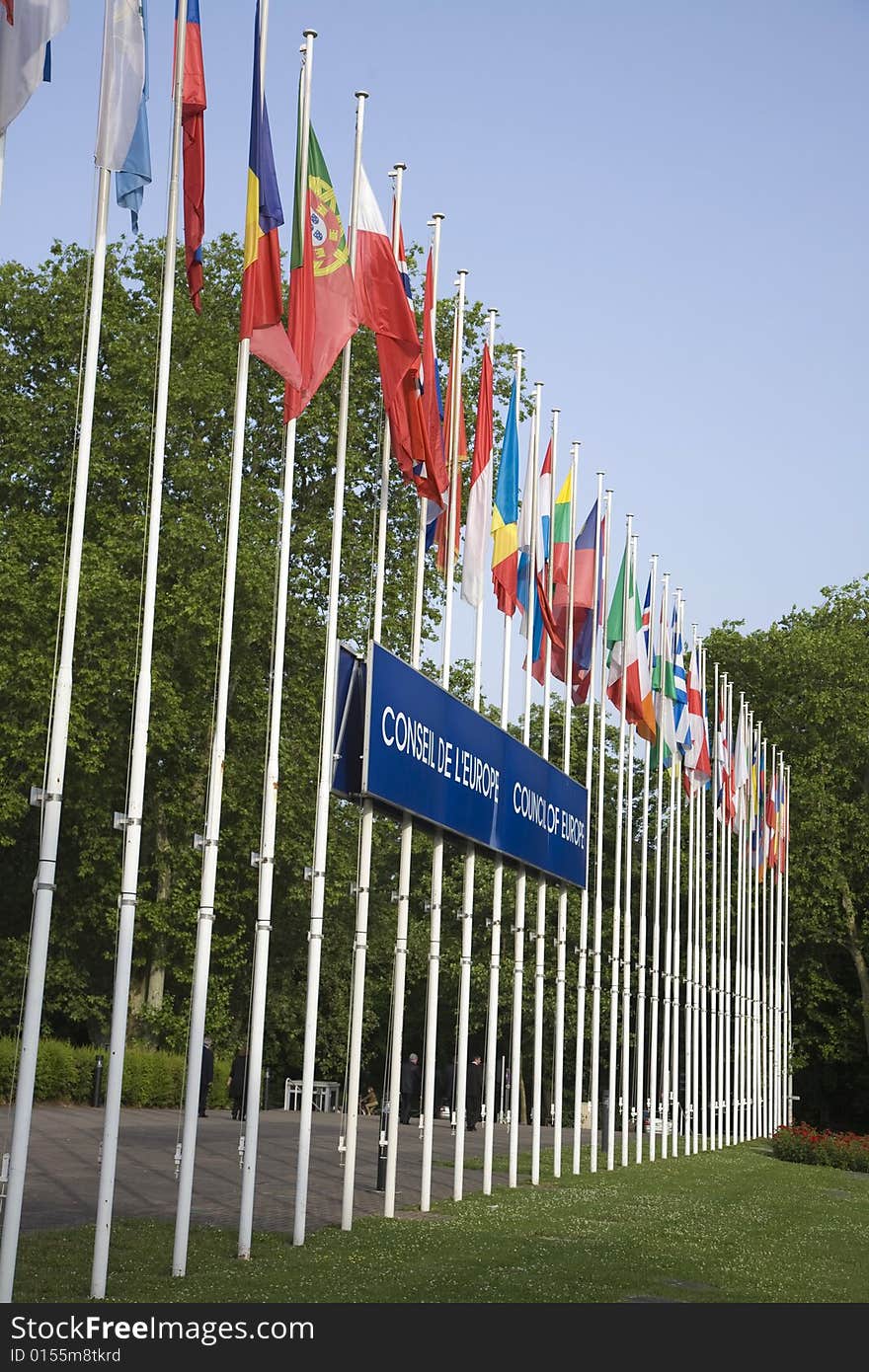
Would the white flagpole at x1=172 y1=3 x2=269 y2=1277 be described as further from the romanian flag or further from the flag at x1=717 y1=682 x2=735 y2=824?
the flag at x1=717 y1=682 x2=735 y2=824

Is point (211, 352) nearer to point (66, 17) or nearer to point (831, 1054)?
point (66, 17)

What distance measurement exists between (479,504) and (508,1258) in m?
10.7

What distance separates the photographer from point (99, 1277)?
1181 cm

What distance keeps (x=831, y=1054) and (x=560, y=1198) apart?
41.4m

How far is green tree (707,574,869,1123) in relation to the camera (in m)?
60.1

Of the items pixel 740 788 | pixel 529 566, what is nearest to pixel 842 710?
pixel 740 788

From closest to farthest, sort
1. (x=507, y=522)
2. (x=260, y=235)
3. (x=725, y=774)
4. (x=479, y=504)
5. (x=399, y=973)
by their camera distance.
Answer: (x=260, y=235), (x=399, y=973), (x=479, y=504), (x=507, y=522), (x=725, y=774)

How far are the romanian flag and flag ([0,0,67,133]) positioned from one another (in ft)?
10.7

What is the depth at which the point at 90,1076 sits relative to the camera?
35000 millimetres

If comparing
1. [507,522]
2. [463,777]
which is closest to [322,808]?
[463,777]

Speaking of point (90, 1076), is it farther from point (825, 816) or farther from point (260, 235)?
point (825, 816)

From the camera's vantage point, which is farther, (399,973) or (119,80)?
(399,973)

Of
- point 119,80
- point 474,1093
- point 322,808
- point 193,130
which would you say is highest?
point 193,130

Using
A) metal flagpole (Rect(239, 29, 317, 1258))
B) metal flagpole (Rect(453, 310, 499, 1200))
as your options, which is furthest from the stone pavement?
metal flagpole (Rect(239, 29, 317, 1258))
